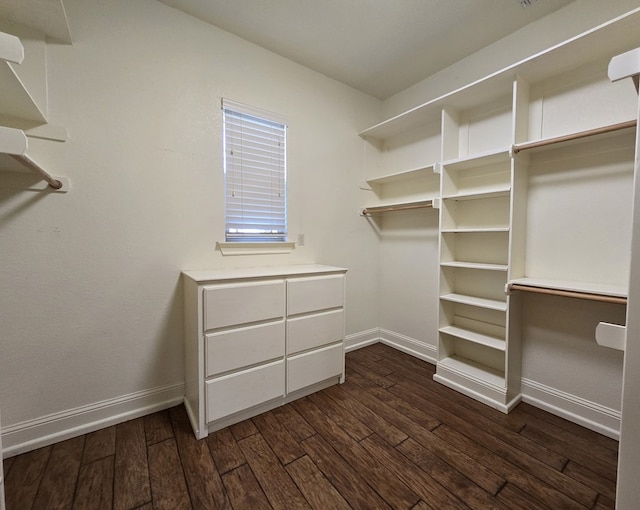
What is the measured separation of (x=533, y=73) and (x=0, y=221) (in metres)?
3.29

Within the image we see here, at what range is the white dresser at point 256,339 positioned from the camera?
1.66m

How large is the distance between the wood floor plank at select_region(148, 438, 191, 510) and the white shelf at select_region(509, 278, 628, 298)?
220 cm

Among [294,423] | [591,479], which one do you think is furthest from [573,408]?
[294,423]

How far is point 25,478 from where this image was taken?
137 cm

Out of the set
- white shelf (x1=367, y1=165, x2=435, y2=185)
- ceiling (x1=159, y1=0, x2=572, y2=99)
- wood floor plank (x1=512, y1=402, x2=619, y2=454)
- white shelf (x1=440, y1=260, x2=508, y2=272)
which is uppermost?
ceiling (x1=159, y1=0, x2=572, y2=99)

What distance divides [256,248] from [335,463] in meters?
1.54

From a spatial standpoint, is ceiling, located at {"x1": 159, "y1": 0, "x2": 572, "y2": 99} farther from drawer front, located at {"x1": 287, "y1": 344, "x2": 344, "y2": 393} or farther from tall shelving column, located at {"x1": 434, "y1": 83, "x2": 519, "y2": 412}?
drawer front, located at {"x1": 287, "y1": 344, "x2": 344, "y2": 393}

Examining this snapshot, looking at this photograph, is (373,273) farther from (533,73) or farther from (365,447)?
(533,73)

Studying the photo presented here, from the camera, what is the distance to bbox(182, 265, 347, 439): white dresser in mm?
1663

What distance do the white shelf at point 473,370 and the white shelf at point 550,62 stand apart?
6.90ft

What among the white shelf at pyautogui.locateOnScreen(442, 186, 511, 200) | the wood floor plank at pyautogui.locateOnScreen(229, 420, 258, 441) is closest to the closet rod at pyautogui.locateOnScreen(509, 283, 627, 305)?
the white shelf at pyautogui.locateOnScreen(442, 186, 511, 200)

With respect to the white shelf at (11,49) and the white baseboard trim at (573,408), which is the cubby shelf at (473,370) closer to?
the white baseboard trim at (573,408)

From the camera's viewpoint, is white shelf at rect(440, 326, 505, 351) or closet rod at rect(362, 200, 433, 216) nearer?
white shelf at rect(440, 326, 505, 351)

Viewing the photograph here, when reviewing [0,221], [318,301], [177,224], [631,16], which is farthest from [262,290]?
[631,16]
